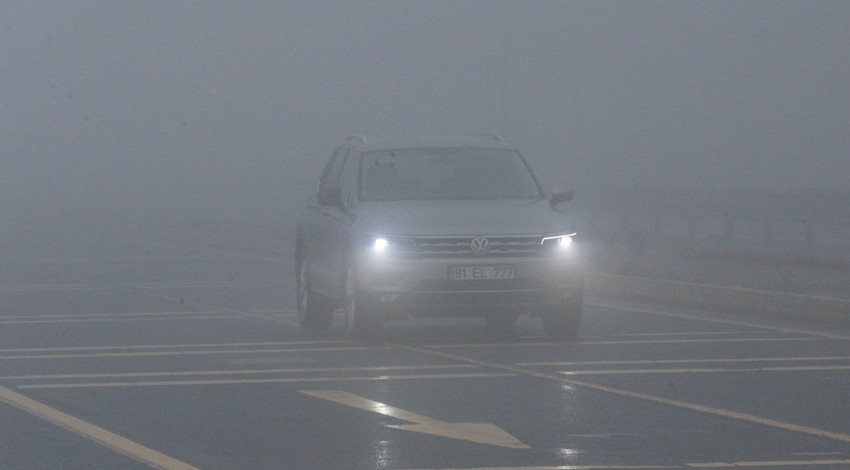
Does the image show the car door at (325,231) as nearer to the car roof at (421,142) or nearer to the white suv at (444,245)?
the white suv at (444,245)

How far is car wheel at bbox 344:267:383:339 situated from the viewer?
13289 millimetres

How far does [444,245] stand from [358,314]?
91 centimetres

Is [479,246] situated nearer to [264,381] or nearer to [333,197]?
[333,197]

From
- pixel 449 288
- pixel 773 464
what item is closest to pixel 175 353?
pixel 449 288

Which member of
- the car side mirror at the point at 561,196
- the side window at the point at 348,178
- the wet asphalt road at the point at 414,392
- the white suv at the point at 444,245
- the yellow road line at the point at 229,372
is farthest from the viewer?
the side window at the point at 348,178

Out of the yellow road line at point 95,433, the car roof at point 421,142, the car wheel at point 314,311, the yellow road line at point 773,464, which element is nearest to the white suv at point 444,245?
the car roof at point 421,142

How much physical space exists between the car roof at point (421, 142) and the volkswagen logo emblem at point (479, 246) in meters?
1.95

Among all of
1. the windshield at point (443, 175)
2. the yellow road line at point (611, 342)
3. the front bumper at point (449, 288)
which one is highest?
the windshield at point (443, 175)

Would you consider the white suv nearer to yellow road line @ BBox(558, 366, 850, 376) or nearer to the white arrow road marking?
yellow road line @ BBox(558, 366, 850, 376)

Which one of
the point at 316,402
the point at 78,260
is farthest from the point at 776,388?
the point at 78,260

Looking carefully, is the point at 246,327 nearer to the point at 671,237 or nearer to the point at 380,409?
the point at 380,409

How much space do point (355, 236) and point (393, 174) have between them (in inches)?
43.3

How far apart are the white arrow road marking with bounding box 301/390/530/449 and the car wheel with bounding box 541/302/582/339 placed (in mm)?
3907

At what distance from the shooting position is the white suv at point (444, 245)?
517 inches
